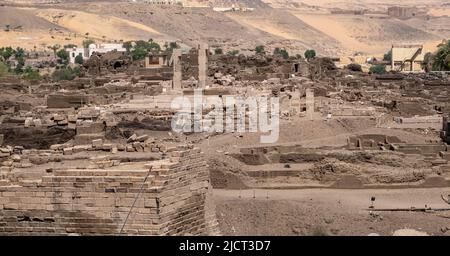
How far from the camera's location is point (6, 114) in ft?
98.9

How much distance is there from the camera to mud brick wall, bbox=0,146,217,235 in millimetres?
8836

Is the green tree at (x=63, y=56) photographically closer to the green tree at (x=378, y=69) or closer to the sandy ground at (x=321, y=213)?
the green tree at (x=378, y=69)

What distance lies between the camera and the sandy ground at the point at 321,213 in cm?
1370

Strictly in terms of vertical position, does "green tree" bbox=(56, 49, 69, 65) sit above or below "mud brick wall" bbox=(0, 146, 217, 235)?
below

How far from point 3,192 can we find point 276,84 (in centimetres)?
2885

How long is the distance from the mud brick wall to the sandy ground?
3.23 metres

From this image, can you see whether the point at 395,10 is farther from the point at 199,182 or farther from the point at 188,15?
the point at 199,182

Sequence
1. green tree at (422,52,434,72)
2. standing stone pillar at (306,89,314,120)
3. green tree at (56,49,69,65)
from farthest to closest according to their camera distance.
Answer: green tree at (56,49,69,65) → green tree at (422,52,434,72) → standing stone pillar at (306,89,314,120)

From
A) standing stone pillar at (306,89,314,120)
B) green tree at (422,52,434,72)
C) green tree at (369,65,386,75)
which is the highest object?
standing stone pillar at (306,89,314,120)

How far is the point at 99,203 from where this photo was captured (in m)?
8.95

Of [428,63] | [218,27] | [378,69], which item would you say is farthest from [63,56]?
[218,27]

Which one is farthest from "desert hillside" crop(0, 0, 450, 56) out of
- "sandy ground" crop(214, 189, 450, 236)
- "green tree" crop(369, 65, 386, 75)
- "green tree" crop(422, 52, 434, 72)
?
"sandy ground" crop(214, 189, 450, 236)

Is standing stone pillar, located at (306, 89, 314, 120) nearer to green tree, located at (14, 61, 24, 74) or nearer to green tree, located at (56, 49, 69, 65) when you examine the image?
green tree, located at (14, 61, 24, 74)

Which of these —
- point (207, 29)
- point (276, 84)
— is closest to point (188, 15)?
point (207, 29)
